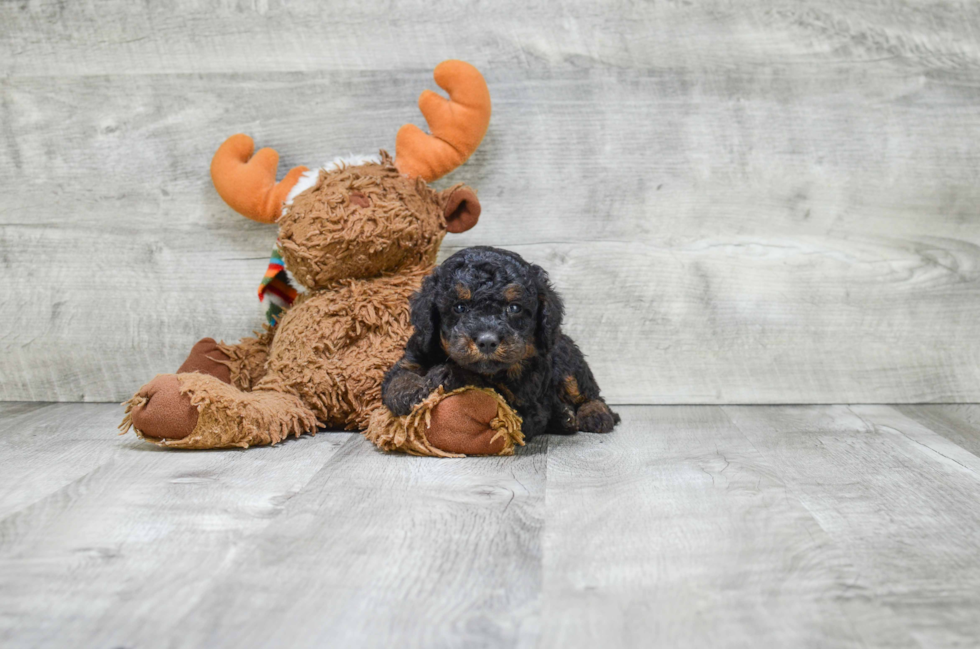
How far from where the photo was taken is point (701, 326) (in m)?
1.97

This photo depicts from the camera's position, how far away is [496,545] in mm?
959

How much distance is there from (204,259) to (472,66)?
802 mm

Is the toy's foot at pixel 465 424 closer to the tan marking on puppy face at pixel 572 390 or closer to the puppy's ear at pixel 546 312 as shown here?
the puppy's ear at pixel 546 312

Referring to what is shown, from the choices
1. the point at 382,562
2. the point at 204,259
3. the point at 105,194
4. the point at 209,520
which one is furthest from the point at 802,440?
the point at 105,194

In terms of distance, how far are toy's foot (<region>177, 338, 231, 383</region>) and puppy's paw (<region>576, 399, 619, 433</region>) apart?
776 mm

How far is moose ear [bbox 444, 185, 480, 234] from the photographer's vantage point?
1705 mm

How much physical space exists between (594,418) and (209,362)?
0.84 meters

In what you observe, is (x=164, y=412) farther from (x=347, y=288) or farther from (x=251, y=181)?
(x=251, y=181)

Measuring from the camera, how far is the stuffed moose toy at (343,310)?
1406 millimetres

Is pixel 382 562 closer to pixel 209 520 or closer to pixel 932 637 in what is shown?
pixel 209 520

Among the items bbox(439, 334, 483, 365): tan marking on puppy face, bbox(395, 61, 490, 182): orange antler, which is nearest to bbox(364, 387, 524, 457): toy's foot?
bbox(439, 334, 483, 365): tan marking on puppy face

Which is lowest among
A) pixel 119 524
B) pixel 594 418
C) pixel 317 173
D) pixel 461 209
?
pixel 594 418

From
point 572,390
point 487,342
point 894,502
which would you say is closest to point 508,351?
point 487,342

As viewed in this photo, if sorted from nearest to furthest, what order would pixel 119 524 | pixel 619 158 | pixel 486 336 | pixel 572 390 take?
pixel 119 524, pixel 486 336, pixel 572 390, pixel 619 158
